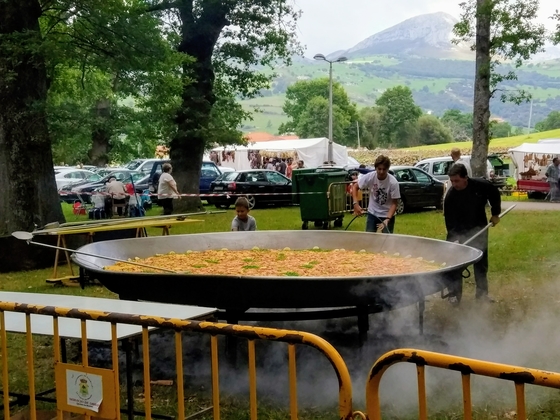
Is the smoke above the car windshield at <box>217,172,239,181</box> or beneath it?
beneath

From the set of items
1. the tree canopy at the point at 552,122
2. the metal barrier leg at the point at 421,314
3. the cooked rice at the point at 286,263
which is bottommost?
the metal barrier leg at the point at 421,314

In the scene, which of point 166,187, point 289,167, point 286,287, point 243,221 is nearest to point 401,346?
point 286,287

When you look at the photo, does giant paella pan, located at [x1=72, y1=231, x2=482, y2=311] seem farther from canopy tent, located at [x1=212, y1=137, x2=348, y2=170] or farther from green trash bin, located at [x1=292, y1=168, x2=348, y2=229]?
canopy tent, located at [x1=212, y1=137, x2=348, y2=170]

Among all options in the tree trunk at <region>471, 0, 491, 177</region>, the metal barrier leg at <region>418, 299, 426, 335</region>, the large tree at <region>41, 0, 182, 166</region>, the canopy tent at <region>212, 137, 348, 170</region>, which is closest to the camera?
the metal barrier leg at <region>418, 299, 426, 335</region>

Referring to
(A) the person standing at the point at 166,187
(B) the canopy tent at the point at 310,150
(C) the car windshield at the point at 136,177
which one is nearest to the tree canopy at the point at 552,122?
(B) the canopy tent at the point at 310,150

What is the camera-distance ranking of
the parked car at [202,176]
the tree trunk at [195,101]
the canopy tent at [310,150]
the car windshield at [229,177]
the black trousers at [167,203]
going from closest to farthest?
the black trousers at [167,203]
the tree trunk at [195,101]
the car windshield at [229,177]
the parked car at [202,176]
the canopy tent at [310,150]

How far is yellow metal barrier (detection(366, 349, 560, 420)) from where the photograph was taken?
222 cm

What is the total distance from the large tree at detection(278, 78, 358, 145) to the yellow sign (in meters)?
95.5

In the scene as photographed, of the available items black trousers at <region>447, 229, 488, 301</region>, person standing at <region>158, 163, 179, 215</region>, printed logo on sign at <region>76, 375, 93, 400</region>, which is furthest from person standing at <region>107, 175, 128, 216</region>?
printed logo on sign at <region>76, 375, 93, 400</region>

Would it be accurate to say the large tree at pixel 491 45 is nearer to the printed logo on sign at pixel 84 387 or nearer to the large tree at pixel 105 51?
the large tree at pixel 105 51

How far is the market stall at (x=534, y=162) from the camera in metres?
27.0

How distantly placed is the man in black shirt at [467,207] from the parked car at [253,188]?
15.8 m

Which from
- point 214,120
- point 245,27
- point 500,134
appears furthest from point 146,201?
point 500,134

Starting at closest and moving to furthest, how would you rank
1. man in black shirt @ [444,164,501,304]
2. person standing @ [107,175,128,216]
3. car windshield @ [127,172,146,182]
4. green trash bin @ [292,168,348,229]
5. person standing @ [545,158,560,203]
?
man in black shirt @ [444,164,501,304] → green trash bin @ [292,168,348,229] → person standing @ [107,175,128,216] → person standing @ [545,158,560,203] → car windshield @ [127,172,146,182]
